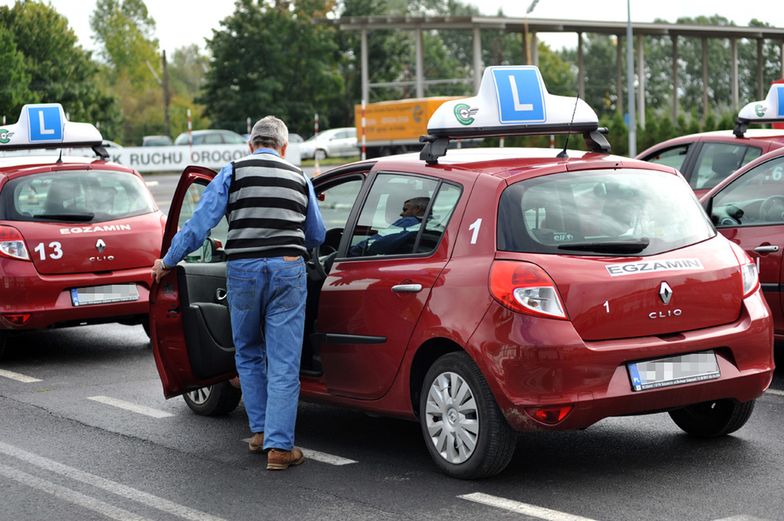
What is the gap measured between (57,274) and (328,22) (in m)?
44.1

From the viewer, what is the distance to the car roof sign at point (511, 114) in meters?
6.53

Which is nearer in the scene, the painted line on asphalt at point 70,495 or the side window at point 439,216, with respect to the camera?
the painted line on asphalt at point 70,495

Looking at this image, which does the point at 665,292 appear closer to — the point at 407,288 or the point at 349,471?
the point at 407,288

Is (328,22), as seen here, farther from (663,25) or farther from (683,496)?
(683,496)

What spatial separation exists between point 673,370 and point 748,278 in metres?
0.76

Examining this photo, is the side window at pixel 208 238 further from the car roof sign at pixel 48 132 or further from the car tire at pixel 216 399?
the car roof sign at pixel 48 132

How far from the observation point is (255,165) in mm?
6340

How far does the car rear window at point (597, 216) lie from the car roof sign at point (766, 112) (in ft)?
16.7

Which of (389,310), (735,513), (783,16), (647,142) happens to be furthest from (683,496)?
(647,142)

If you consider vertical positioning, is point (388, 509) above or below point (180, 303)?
below

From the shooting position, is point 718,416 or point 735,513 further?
point 718,416

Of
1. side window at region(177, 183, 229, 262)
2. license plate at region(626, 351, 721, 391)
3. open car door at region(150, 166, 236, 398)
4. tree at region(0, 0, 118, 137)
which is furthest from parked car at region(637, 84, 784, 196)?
tree at region(0, 0, 118, 137)

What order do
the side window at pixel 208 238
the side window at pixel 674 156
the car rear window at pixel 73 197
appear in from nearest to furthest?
the side window at pixel 208 238
the car rear window at pixel 73 197
the side window at pixel 674 156

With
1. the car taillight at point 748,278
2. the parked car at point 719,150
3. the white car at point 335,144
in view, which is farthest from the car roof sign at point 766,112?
the white car at point 335,144
